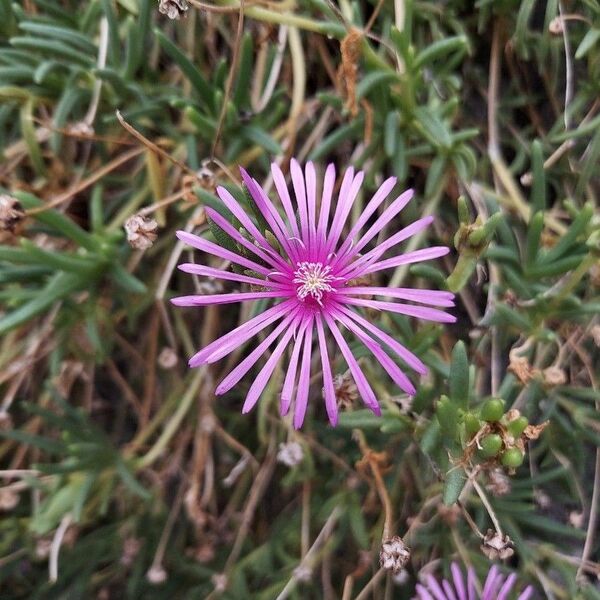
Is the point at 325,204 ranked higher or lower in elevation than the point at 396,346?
higher

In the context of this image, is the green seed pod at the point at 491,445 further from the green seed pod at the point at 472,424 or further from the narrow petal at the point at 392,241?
the narrow petal at the point at 392,241

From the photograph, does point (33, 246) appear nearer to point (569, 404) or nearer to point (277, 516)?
point (277, 516)

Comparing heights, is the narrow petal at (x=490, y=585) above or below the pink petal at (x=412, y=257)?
below

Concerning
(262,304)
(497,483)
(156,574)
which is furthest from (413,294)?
(156,574)

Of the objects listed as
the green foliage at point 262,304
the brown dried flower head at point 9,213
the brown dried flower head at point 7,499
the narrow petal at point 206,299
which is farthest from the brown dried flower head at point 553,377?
the brown dried flower head at point 7,499

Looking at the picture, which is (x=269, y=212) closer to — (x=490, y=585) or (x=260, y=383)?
(x=260, y=383)

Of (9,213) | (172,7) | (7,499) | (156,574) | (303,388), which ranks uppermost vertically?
(172,7)

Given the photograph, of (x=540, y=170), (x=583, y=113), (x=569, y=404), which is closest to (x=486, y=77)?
(x=583, y=113)
